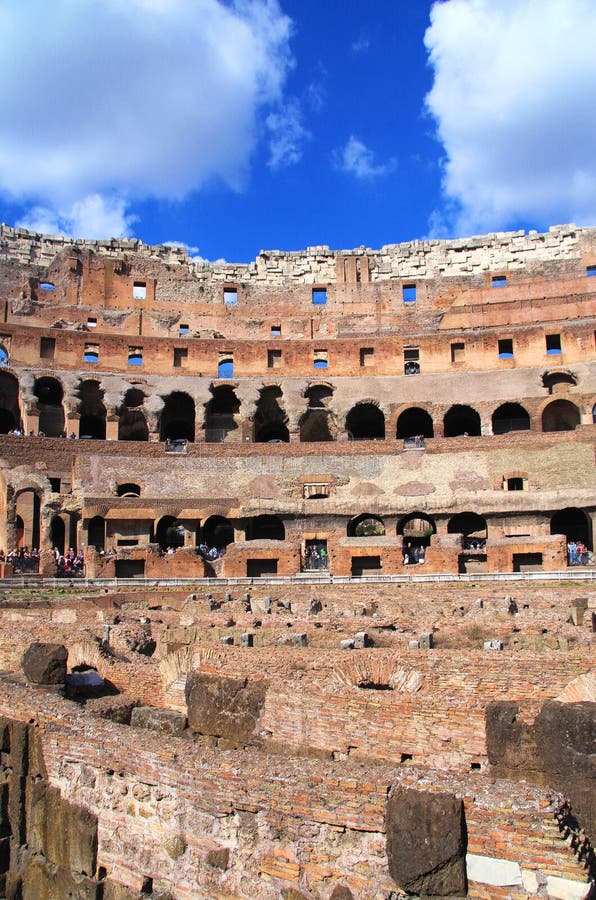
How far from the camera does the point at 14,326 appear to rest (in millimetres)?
40281

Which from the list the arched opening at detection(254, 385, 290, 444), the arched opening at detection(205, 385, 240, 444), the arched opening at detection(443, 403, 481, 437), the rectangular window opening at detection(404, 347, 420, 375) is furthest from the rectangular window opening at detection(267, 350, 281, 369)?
the arched opening at detection(443, 403, 481, 437)

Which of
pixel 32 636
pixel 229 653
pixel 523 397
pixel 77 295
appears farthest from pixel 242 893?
pixel 77 295

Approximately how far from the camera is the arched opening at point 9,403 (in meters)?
39.1

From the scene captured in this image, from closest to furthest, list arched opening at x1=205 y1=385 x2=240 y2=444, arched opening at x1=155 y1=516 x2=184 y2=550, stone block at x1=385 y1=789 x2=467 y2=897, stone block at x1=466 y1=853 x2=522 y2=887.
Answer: stone block at x1=466 y1=853 x2=522 y2=887 → stone block at x1=385 y1=789 x2=467 y2=897 → arched opening at x1=155 y1=516 x2=184 y2=550 → arched opening at x1=205 y1=385 x2=240 y2=444

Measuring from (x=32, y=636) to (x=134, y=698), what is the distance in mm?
3865

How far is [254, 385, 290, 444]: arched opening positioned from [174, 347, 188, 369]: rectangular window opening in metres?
5.61

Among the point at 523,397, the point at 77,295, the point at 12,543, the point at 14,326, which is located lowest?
the point at 12,543

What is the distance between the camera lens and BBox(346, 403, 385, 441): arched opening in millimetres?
40500

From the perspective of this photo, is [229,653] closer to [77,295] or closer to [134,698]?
[134,698]

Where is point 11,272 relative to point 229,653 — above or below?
above

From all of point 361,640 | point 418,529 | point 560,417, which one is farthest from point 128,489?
point 361,640

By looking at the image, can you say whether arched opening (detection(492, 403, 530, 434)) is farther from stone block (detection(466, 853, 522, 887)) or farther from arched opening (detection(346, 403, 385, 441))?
stone block (detection(466, 853, 522, 887))

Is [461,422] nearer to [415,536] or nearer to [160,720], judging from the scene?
[415,536]

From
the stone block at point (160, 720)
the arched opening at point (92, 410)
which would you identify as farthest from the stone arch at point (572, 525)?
the stone block at point (160, 720)
